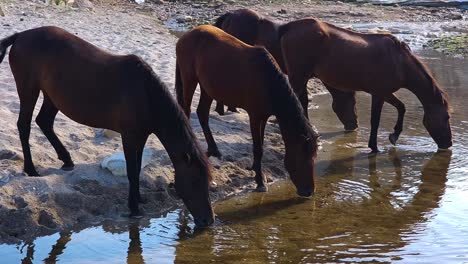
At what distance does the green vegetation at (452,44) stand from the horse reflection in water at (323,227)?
12.8 metres

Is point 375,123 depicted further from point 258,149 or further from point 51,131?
point 51,131

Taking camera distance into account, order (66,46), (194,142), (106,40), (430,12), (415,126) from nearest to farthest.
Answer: (194,142) → (66,46) → (415,126) → (106,40) → (430,12)

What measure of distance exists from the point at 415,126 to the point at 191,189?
18.4ft

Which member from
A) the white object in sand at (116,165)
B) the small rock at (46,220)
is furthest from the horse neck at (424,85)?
the small rock at (46,220)

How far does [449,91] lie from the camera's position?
568 inches

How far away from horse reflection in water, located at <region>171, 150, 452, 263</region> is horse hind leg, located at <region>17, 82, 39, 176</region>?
185cm

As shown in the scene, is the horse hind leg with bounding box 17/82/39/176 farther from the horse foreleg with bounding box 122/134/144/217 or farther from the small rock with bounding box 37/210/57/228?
the horse foreleg with bounding box 122/134/144/217

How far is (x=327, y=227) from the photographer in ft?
23.1

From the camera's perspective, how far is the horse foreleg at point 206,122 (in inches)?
348

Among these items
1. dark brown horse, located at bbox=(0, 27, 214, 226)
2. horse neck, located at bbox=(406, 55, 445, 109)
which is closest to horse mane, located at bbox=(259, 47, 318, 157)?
dark brown horse, located at bbox=(0, 27, 214, 226)

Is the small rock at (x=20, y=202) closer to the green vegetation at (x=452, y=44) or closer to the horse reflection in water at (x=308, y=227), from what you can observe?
the horse reflection in water at (x=308, y=227)

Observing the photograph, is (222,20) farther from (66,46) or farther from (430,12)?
(430,12)

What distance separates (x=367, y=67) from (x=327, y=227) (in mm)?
3490

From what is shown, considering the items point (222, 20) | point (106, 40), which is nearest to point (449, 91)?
point (222, 20)
